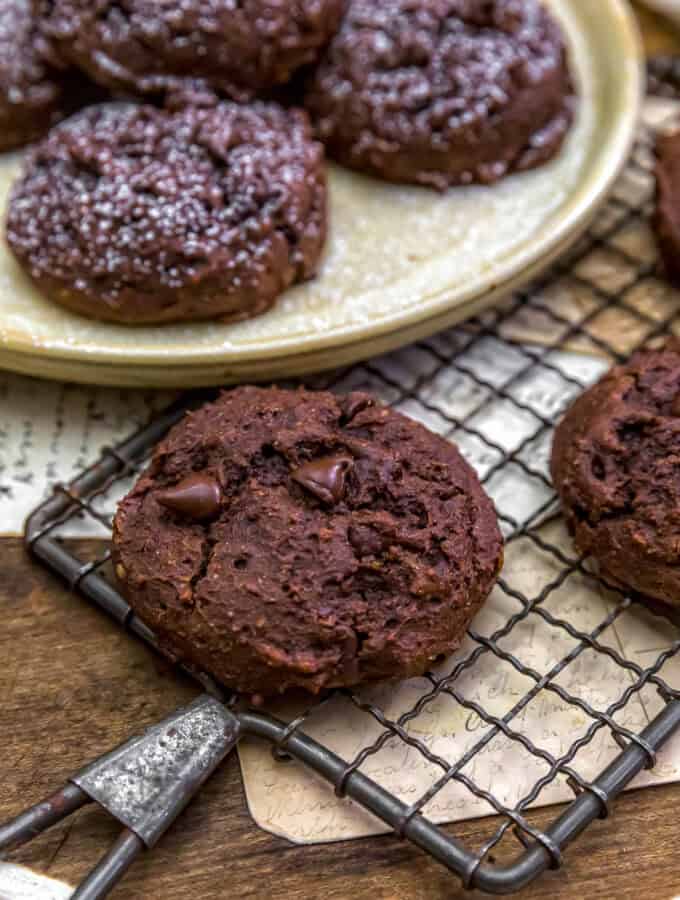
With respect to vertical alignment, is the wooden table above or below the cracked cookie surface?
below

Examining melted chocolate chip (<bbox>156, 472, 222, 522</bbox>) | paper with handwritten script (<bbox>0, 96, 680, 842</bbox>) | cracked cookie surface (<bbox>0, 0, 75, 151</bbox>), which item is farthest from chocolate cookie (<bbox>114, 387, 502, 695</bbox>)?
cracked cookie surface (<bbox>0, 0, 75, 151</bbox>)

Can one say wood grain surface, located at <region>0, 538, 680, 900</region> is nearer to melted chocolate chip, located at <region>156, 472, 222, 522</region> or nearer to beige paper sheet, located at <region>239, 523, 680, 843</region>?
beige paper sheet, located at <region>239, 523, 680, 843</region>

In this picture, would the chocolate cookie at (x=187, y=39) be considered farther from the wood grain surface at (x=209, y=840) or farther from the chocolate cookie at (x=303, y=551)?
the wood grain surface at (x=209, y=840)

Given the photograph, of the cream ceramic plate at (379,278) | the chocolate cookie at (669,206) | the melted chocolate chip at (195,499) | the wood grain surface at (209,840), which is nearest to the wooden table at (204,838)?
the wood grain surface at (209,840)

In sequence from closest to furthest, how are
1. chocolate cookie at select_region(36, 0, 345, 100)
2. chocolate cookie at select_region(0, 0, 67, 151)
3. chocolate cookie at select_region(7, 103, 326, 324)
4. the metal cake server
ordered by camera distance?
the metal cake server
chocolate cookie at select_region(7, 103, 326, 324)
chocolate cookie at select_region(36, 0, 345, 100)
chocolate cookie at select_region(0, 0, 67, 151)

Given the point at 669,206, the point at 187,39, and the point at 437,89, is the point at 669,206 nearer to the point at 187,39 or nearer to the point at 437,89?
the point at 437,89

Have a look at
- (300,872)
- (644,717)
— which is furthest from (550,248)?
(300,872)
